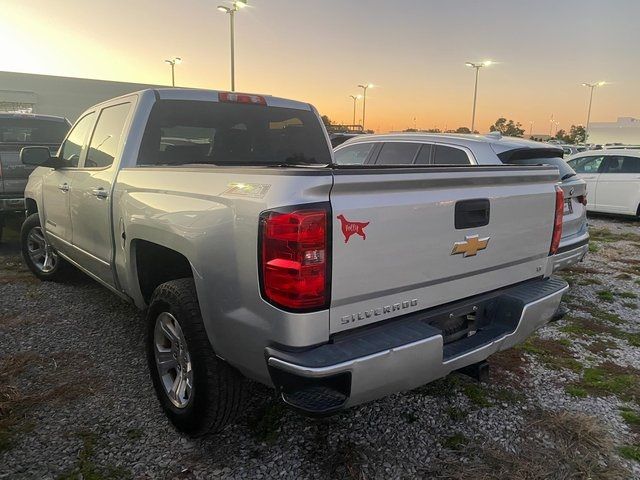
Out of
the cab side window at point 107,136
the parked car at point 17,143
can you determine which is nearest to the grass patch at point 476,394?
the cab side window at point 107,136

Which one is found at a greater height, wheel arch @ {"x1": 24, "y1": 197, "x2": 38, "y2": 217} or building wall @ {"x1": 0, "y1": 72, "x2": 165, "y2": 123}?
building wall @ {"x1": 0, "y1": 72, "x2": 165, "y2": 123}

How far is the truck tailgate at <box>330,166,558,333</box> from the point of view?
211cm

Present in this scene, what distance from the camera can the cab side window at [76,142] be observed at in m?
4.49

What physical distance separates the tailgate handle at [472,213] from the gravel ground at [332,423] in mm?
1284

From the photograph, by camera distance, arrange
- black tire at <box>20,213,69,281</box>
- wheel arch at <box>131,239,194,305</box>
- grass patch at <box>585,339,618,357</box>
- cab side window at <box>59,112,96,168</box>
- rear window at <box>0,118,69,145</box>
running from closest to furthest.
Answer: wheel arch at <box>131,239,194,305</box> < grass patch at <box>585,339,618,357</box> < cab side window at <box>59,112,96,168</box> < black tire at <box>20,213,69,281</box> < rear window at <box>0,118,69,145</box>

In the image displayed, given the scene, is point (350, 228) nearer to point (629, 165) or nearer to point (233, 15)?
point (629, 165)

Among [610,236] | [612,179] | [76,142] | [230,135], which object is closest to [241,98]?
[230,135]

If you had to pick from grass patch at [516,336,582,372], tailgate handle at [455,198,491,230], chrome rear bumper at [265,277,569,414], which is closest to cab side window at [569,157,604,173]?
grass patch at [516,336,582,372]

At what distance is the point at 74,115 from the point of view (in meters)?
40.2

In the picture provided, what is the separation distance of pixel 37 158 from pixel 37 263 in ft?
5.32

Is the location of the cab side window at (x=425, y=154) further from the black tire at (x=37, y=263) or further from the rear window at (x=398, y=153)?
the black tire at (x=37, y=263)

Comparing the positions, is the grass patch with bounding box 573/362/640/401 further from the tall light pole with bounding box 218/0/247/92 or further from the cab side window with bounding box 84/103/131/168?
the tall light pole with bounding box 218/0/247/92

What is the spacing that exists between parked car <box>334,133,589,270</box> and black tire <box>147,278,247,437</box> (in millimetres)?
3686

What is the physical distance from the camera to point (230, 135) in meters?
3.93
